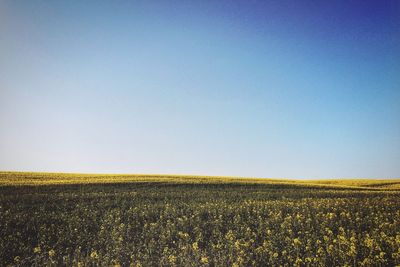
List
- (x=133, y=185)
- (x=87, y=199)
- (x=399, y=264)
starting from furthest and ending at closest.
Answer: (x=133, y=185), (x=87, y=199), (x=399, y=264)

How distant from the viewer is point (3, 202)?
20.6m

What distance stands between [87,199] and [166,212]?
7271 millimetres

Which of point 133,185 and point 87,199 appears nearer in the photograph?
point 87,199

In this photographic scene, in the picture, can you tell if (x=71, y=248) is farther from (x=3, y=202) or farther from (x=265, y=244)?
(x=3, y=202)

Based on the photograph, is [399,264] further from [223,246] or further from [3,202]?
[3,202]

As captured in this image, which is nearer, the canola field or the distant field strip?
the canola field

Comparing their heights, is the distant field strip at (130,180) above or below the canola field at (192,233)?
above

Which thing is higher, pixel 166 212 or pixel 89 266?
pixel 166 212

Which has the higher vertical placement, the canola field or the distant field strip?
the distant field strip

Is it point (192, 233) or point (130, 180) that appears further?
point (130, 180)

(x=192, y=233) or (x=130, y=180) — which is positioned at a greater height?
(x=130, y=180)

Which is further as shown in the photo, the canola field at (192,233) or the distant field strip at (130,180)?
the distant field strip at (130,180)

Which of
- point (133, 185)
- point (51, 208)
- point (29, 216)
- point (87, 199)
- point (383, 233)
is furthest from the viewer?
point (133, 185)

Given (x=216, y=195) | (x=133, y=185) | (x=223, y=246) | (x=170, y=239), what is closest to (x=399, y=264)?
(x=223, y=246)
